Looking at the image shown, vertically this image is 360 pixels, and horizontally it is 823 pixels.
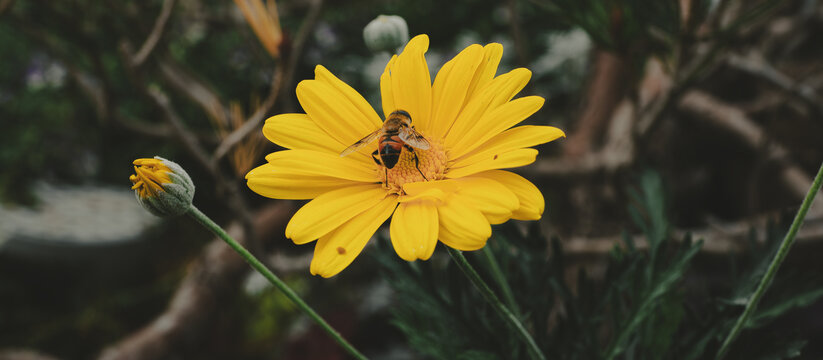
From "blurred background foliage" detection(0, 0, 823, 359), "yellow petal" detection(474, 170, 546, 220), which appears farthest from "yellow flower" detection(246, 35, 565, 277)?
"blurred background foliage" detection(0, 0, 823, 359)

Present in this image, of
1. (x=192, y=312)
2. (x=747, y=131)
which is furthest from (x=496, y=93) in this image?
(x=747, y=131)

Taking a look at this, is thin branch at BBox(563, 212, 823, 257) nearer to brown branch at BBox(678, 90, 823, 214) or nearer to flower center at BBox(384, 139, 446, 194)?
brown branch at BBox(678, 90, 823, 214)

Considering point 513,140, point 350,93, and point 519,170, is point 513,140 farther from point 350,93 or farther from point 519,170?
point 519,170

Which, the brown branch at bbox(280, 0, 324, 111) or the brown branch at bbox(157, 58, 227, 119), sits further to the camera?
the brown branch at bbox(157, 58, 227, 119)

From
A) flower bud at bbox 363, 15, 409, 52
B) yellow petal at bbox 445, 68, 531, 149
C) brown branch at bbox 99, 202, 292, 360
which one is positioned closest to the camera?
yellow petal at bbox 445, 68, 531, 149

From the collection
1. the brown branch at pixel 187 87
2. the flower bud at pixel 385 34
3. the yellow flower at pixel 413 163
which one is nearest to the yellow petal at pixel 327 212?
the yellow flower at pixel 413 163

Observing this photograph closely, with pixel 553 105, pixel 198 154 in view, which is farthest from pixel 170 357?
pixel 553 105

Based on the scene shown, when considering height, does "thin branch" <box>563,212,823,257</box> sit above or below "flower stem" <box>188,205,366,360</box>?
below

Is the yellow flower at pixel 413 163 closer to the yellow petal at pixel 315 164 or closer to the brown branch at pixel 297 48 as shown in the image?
the yellow petal at pixel 315 164

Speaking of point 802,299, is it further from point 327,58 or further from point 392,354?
point 327,58
